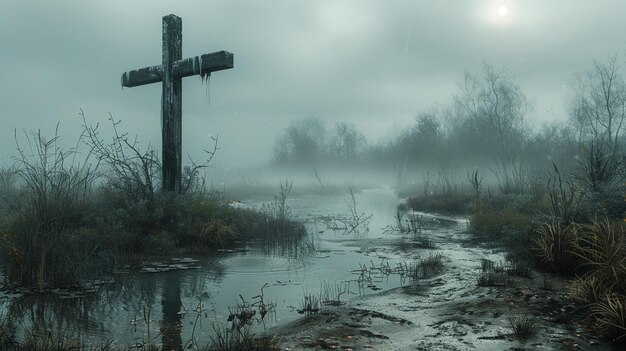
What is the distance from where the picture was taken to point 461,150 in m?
44.5

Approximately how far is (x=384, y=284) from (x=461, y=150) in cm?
4016

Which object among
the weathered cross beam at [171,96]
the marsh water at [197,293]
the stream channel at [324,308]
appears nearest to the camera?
the stream channel at [324,308]

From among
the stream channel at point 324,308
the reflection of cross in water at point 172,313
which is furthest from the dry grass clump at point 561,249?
the reflection of cross in water at point 172,313

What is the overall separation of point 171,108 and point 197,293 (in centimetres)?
541

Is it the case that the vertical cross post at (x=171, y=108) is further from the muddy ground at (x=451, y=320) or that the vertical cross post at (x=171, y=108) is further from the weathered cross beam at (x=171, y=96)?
the muddy ground at (x=451, y=320)

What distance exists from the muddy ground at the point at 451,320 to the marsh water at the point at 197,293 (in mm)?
485

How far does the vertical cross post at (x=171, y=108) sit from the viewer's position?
10.2 meters

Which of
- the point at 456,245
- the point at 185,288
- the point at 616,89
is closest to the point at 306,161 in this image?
the point at 616,89

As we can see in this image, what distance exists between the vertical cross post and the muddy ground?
19.3ft

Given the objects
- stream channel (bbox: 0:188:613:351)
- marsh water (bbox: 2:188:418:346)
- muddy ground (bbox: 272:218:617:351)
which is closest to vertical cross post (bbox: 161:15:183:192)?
marsh water (bbox: 2:188:418:346)

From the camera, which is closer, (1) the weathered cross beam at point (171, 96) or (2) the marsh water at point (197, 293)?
(2) the marsh water at point (197, 293)

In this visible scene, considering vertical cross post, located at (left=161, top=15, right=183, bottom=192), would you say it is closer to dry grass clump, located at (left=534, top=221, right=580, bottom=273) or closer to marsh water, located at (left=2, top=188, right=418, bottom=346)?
marsh water, located at (left=2, top=188, right=418, bottom=346)

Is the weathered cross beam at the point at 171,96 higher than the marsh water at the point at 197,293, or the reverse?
the weathered cross beam at the point at 171,96

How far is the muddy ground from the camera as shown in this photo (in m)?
4.20
